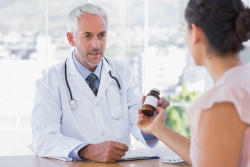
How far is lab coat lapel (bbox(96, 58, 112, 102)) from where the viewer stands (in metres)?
2.77

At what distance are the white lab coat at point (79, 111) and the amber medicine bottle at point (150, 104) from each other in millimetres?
497

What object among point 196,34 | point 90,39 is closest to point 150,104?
point 196,34

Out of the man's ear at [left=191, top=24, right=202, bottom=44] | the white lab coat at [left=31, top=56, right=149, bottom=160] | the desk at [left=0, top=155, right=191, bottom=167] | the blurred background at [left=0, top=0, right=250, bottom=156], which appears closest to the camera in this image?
the man's ear at [left=191, top=24, right=202, bottom=44]

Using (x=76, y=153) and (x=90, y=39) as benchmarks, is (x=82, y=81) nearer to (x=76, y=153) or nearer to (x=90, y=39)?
(x=90, y=39)

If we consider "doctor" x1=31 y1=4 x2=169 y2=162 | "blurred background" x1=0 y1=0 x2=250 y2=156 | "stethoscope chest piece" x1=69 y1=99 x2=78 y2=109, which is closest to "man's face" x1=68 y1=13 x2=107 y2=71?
"doctor" x1=31 y1=4 x2=169 y2=162

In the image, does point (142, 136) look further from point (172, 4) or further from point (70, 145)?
point (172, 4)

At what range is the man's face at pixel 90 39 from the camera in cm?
276

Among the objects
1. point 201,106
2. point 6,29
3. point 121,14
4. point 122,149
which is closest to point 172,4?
point 121,14

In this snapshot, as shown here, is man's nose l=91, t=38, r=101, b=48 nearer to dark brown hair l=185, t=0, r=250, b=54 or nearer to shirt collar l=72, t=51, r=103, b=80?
shirt collar l=72, t=51, r=103, b=80

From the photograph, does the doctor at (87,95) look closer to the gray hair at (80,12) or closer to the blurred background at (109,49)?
the gray hair at (80,12)

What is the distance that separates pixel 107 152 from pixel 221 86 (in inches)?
39.0

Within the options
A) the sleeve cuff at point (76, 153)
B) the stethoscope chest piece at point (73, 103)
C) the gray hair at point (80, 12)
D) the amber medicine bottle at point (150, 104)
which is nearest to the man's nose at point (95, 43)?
the gray hair at point (80, 12)

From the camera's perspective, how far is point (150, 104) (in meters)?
2.00

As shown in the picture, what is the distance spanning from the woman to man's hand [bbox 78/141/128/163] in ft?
2.84
